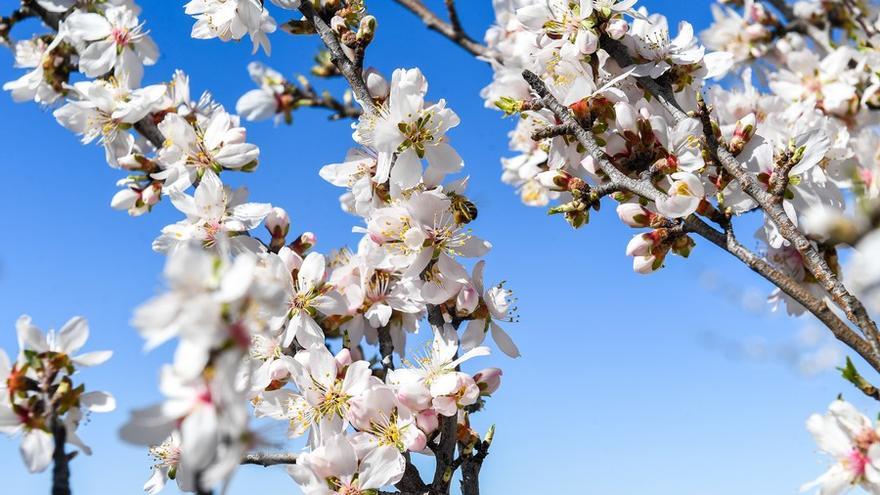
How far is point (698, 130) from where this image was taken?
2.66 m

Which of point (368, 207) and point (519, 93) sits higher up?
point (519, 93)

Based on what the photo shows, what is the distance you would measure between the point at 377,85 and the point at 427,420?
1.23 meters

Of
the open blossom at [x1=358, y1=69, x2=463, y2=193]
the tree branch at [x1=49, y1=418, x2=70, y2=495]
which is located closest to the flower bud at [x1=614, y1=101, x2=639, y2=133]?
the open blossom at [x1=358, y1=69, x2=463, y2=193]

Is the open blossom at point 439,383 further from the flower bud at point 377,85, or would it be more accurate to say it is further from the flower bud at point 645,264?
the flower bud at point 377,85

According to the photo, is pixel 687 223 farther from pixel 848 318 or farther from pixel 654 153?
pixel 848 318

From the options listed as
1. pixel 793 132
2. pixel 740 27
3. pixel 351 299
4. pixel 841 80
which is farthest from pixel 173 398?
pixel 740 27

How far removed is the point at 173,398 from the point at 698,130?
6.62 ft

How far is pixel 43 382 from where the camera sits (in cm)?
187

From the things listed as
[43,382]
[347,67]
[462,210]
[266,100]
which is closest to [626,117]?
[462,210]

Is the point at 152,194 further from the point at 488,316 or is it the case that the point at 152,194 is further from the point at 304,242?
the point at 488,316

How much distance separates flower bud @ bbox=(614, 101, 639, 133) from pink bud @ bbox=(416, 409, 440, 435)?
113 cm

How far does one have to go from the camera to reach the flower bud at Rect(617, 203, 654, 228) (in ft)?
8.29

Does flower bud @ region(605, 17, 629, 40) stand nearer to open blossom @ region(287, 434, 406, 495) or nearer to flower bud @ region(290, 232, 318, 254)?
flower bud @ region(290, 232, 318, 254)

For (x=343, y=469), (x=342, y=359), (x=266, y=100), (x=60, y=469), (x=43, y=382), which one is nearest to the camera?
(x=60, y=469)
